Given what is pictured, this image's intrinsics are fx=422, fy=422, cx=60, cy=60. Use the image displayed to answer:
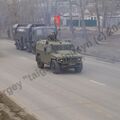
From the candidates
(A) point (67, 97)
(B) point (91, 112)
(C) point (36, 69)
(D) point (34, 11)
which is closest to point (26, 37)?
(C) point (36, 69)

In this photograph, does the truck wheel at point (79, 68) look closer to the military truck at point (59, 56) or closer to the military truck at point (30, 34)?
the military truck at point (59, 56)

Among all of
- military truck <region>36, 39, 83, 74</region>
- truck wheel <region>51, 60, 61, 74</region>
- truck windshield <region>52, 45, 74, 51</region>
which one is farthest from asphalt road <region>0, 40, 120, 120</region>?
truck windshield <region>52, 45, 74, 51</region>

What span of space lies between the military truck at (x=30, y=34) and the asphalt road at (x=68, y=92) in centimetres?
956

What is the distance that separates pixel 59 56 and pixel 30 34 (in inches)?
617

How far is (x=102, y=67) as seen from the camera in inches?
1074

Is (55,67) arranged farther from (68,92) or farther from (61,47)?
(68,92)

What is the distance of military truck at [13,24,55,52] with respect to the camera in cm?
3722

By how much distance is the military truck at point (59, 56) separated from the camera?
23.7 meters

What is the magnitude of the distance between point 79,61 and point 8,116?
11975 millimetres

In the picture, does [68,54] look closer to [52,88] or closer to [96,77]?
[96,77]

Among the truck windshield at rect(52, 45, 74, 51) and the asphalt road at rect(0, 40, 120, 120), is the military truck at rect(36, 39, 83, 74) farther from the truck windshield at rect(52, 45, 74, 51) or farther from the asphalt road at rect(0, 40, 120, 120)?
the asphalt road at rect(0, 40, 120, 120)

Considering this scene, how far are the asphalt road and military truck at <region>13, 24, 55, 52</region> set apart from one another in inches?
376

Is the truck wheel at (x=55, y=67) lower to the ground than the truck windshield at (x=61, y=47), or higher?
lower

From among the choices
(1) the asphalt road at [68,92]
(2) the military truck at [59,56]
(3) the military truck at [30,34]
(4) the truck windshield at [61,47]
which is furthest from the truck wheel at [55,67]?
(3) the military truck at [30,34]
